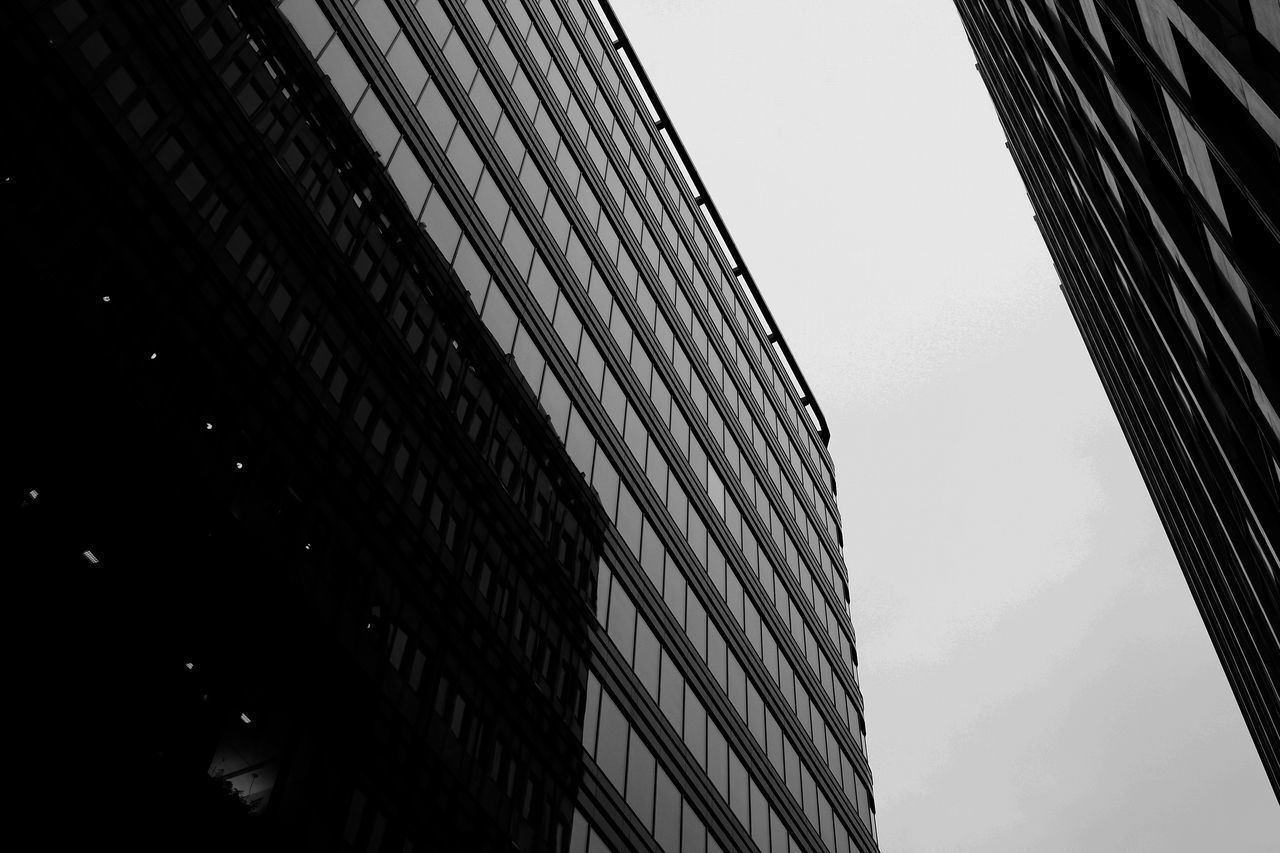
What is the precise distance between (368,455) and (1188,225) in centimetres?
1629

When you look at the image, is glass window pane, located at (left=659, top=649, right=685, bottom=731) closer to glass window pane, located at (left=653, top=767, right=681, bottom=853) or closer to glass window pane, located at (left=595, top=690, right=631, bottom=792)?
glass window pane, located at (left=653, top=767, right=681, bottom=853)

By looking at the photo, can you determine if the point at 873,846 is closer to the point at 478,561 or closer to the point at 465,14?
the point at 478,561

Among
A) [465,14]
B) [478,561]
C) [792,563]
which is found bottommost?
[478,561]

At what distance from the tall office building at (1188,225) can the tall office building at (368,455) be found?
16.1m

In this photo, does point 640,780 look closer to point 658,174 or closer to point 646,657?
point 646,657

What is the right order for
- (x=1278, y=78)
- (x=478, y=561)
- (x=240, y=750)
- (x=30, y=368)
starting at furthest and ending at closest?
(x=478, y=561) < (x=240, y=750) < (x=30, y=368) < (x=1278, y=78)

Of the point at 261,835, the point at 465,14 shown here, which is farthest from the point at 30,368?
the point at 465,14

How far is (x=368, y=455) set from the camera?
2355 centimetres

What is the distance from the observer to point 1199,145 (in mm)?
14961

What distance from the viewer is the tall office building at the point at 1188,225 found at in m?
13.5

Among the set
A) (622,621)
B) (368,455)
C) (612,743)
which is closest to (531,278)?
(622,621)

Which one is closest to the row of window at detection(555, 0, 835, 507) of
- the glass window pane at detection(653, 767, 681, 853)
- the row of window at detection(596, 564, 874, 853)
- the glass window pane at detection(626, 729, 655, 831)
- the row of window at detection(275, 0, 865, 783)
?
the row of window at detection(275, 0, 865, 783)

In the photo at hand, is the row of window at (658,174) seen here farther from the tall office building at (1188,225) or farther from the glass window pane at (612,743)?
the glass window pane at (612,743)

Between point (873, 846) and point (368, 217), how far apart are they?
1472 inches
